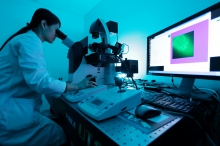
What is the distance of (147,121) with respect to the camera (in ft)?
1.24

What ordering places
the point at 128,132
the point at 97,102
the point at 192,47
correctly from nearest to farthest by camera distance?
the point at 128,132
the point at 97,102
the point at 192,47

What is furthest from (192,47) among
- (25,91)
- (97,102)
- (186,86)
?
(25,91)

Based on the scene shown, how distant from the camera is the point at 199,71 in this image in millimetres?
557

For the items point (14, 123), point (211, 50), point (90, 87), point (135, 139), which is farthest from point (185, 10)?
point (14, 123)

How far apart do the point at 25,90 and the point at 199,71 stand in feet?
3.33

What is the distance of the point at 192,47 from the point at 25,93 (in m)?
1.02

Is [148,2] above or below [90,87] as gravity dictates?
above

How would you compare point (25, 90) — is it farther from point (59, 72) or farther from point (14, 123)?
point (59, 72)

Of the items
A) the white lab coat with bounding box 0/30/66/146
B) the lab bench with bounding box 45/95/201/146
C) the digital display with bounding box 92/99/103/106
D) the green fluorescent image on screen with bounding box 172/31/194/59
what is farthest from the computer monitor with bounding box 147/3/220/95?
the white lab coat with bounding box 0/30/66/146

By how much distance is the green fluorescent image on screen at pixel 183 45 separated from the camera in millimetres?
589

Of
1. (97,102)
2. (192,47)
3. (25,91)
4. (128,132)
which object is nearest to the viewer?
(128,132)

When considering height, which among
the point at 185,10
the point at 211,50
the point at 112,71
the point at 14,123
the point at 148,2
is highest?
the point at 148,2

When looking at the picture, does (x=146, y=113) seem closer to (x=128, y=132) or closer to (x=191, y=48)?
(x=128, y=132)

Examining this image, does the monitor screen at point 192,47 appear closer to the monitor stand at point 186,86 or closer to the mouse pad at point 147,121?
the monitor stand at point 186,86
